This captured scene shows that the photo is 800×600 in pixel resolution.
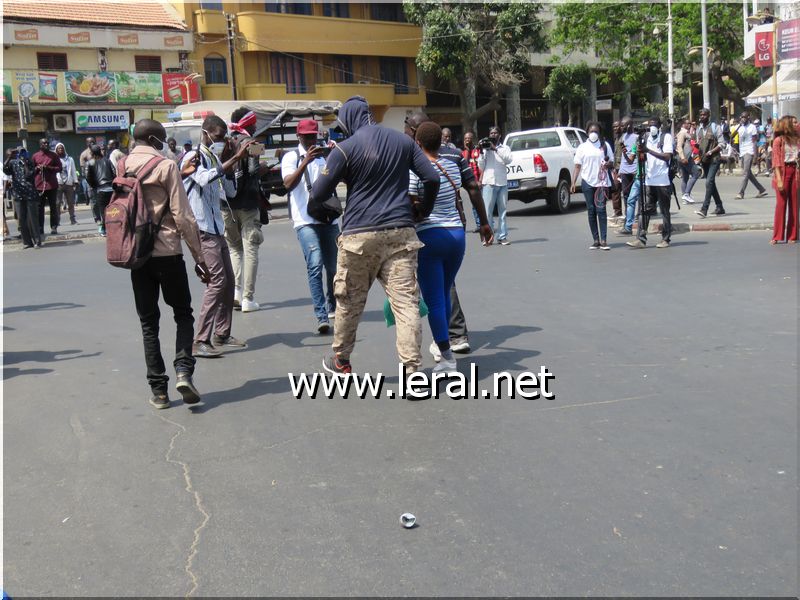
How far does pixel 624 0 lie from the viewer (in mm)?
46719

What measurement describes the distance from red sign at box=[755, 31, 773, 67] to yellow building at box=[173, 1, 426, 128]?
20.3m

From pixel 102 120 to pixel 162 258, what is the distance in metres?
35.0

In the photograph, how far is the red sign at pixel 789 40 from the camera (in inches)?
1188

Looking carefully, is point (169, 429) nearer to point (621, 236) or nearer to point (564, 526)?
point (564, 526)

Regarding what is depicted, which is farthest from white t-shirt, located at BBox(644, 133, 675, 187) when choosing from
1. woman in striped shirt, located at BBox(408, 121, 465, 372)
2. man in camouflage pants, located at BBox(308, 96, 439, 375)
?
man in camouflage pants, located at BBox(308, 96, 439, 375)

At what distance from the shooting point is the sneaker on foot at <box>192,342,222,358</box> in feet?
26.2

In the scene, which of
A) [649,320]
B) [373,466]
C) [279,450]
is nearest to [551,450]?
A: [373,466]

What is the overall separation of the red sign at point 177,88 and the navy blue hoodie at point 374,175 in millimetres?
36625

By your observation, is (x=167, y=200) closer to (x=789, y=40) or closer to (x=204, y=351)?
(x=204, y=351)

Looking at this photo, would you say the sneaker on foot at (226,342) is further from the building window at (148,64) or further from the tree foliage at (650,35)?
the tree foliage at (650,35)

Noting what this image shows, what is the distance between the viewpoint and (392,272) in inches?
253

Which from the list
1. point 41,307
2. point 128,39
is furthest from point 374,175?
point 128,39

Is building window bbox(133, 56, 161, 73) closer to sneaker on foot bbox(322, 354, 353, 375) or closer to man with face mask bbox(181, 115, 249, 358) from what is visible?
man with face mask bbox(181, 115, 249, 358)

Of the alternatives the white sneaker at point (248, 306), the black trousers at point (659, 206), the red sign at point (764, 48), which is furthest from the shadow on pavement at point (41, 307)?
the red sign at point (764, 48)
